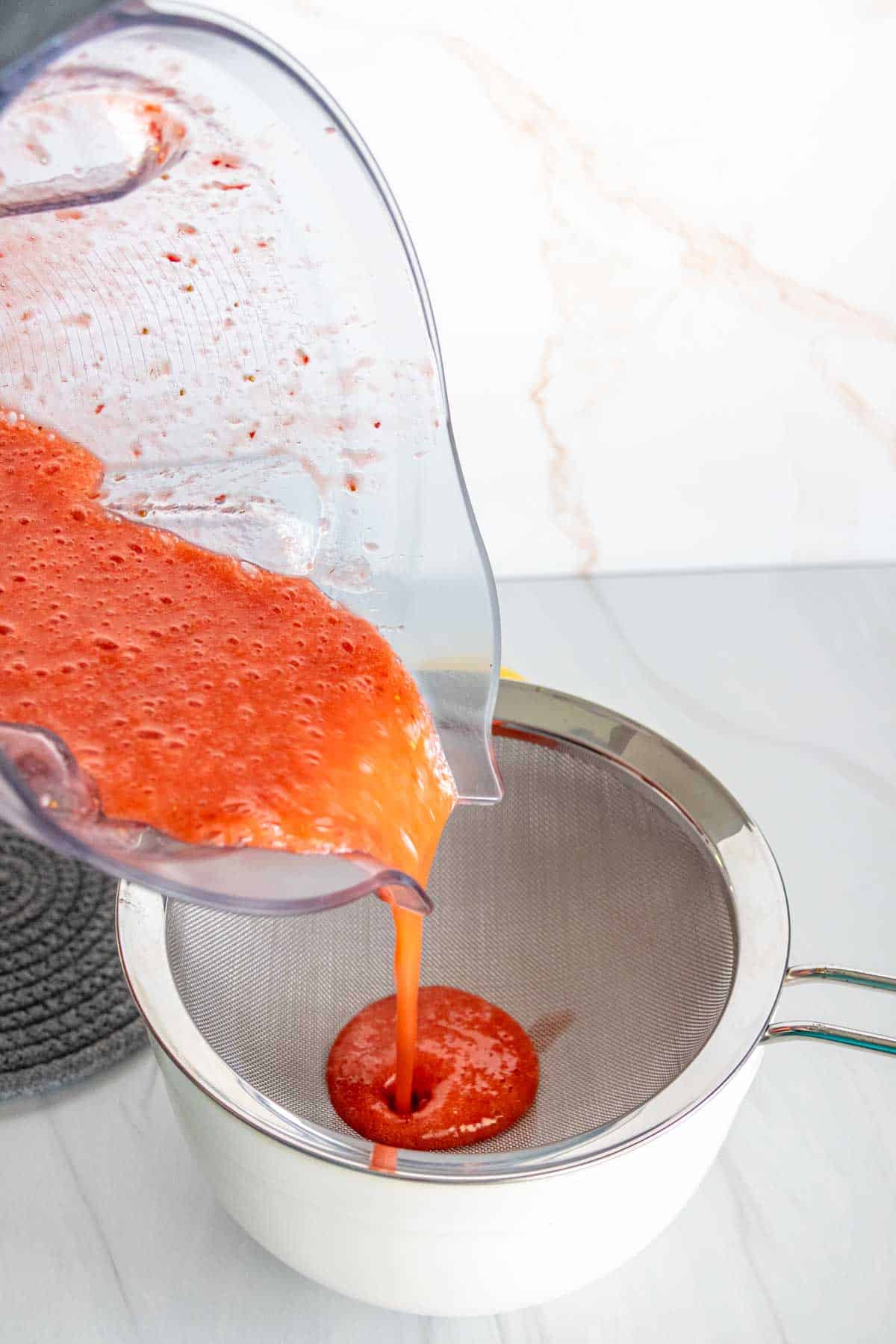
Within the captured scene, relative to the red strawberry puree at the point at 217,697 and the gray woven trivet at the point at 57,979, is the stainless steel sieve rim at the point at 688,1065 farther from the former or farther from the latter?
the gray woven trivet at the point at 57,979

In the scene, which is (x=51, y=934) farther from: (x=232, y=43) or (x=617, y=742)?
(x=232, y=43)

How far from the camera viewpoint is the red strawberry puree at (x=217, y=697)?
0.66 meters

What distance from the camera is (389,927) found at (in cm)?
102

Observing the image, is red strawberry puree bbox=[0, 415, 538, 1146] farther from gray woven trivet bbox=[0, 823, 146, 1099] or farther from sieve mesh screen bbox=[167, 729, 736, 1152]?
gray woven trivet bbox=[0, 823, 146, 1099]

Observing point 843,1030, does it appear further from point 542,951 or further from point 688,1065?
point 542,951

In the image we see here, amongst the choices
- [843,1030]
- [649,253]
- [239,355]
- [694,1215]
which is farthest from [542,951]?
[649,253]

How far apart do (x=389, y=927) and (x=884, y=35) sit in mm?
856

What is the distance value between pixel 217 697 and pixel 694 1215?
46cm

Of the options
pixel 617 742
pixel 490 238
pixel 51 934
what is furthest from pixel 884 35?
pixel 51 934

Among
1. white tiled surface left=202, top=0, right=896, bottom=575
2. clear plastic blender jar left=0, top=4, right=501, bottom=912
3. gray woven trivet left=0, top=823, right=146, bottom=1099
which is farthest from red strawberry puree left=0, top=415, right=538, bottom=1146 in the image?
white tiled surface left=202, top=0, right=896, bottom=575

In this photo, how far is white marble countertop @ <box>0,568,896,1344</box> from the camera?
2.62ft

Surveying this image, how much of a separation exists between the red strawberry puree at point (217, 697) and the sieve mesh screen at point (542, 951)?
51 millimetres

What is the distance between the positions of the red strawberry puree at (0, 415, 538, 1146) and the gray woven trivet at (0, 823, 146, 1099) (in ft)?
0.58

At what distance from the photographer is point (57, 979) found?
3.16 feet
